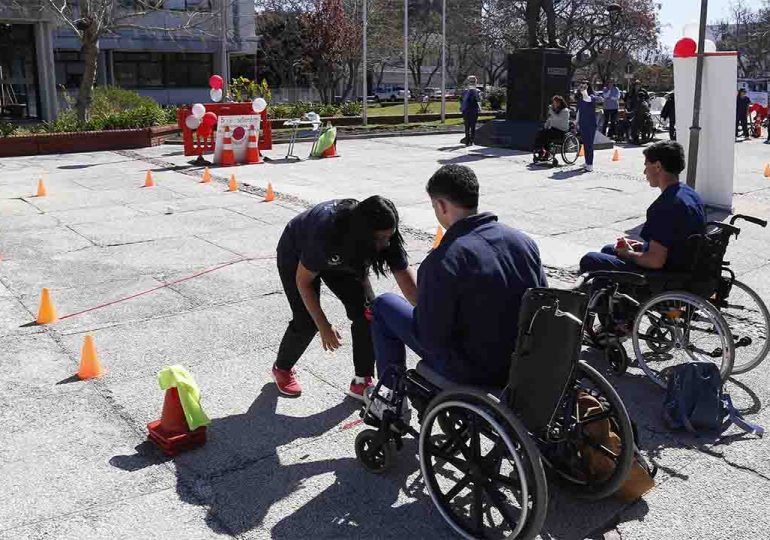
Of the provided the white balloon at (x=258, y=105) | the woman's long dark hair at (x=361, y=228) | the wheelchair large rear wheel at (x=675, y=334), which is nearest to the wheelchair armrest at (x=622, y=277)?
the wheelchair large rear wheel at (x=675, y=334)

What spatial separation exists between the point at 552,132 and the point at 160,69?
36.3 metres

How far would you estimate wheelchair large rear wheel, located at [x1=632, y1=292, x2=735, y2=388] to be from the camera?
183 inches

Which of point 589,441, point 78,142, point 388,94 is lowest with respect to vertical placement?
point 589,441

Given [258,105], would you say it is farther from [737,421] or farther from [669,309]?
[737,421]

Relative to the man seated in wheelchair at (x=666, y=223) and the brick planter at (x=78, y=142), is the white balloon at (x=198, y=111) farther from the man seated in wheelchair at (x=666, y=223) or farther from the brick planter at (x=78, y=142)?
the man seated in wheelchair at (x=666, y=223)

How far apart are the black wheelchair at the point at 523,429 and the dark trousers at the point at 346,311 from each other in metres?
0.78

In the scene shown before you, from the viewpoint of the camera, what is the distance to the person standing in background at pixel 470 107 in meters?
19.4

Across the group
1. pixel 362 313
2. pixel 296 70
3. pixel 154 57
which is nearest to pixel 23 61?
pixel 154 57

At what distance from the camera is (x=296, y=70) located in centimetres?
5184

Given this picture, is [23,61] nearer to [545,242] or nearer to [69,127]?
[69,127]

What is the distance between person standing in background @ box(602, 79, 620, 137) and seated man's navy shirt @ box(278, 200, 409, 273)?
19388 mm

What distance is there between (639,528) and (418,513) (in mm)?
1002

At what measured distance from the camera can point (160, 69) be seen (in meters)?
46.8

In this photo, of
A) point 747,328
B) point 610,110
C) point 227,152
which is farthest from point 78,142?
point 747,328
